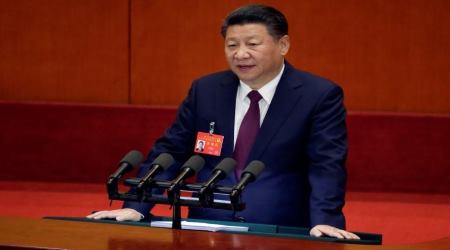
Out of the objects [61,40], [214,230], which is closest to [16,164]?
[61,40]

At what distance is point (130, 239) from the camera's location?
8.42 ft

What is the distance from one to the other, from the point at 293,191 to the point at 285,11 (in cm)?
236

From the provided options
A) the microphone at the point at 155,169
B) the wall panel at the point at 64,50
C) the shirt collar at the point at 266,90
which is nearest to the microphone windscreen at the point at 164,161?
the microphone at the point at 155,169

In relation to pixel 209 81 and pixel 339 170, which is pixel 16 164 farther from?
pixel 339 170

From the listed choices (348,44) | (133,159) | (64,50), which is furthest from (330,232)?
(64,50)

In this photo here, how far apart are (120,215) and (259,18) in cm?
78

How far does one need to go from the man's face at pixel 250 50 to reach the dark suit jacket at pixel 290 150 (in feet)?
0.33

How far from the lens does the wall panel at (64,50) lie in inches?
222

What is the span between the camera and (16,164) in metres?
5.64

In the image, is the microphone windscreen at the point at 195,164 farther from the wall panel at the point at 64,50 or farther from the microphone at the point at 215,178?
the wall panel at the point at 64,50

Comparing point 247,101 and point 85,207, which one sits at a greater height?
point 247,101

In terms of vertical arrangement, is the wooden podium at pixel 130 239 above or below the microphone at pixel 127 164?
below

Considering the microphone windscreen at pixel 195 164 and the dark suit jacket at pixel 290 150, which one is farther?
the dark suit jacket at pixel 290 150

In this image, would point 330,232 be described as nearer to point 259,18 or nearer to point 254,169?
point 254,169
